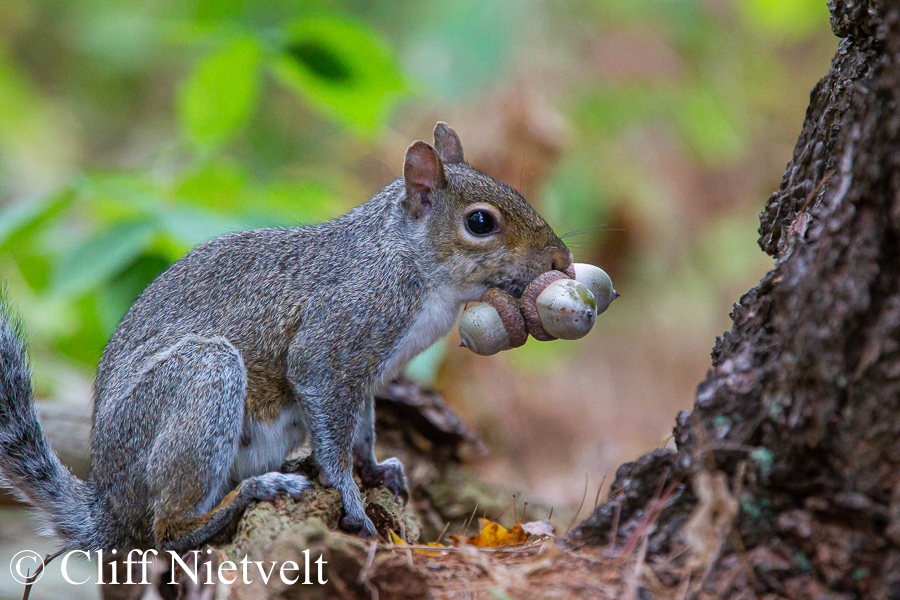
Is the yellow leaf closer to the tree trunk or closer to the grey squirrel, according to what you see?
the grey squirrel

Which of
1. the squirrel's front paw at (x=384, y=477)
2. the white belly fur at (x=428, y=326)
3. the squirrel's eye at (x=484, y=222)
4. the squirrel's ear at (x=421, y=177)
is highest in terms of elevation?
the squirrel's ear at (x=421, y=177)

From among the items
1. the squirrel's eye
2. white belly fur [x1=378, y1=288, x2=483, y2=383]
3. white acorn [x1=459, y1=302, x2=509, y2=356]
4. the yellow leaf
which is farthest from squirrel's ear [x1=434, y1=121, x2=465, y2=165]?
the yellow leaf

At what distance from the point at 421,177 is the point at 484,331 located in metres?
0.69

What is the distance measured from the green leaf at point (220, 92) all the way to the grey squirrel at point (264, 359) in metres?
1.29

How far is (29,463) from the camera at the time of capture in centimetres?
265

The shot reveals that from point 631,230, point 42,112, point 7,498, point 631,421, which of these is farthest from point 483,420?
point 42,112

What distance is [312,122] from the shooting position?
8.67 m

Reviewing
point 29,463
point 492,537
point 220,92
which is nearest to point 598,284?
point 492,537

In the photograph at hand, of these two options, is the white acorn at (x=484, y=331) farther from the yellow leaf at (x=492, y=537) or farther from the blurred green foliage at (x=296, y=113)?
the blurred green foliage at (x=296, y=113)

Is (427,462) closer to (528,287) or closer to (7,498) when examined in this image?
(528,287)

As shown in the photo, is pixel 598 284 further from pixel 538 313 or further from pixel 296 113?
pixel 296 113

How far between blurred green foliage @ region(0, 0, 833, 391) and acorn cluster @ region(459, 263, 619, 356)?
97 centimetres

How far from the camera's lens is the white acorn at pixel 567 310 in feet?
7.98

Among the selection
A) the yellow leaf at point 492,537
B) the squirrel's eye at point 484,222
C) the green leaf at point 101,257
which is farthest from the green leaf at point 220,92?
the yellow leaf at point 492,537
